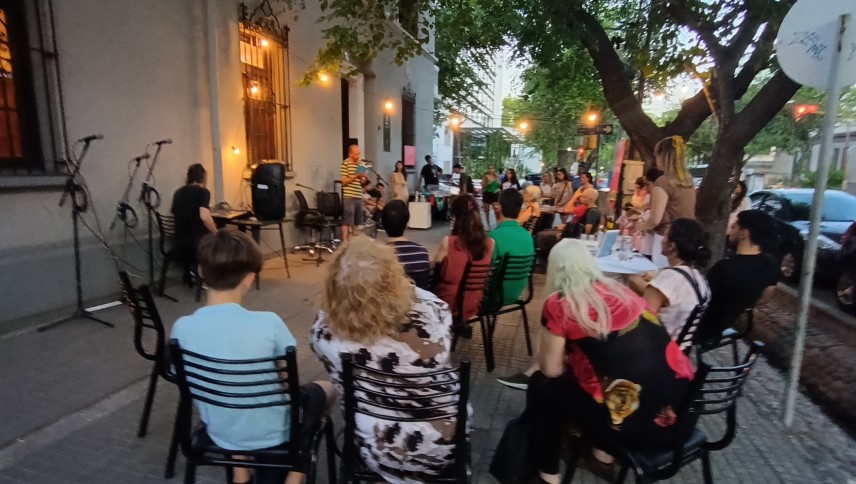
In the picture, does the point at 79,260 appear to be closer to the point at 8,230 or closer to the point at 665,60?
the point at 8,230

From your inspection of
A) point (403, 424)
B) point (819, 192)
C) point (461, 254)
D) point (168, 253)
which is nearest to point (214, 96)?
point (168, 253)

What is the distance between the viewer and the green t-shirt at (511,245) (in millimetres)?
4281

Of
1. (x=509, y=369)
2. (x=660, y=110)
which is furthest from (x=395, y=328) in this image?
(x=660, y=110)

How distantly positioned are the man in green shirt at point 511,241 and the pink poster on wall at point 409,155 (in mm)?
10443

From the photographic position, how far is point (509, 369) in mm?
4262

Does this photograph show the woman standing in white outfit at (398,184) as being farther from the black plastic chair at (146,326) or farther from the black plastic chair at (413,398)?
the black plastic chair at (413,398)

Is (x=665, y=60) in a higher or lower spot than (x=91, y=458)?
higher

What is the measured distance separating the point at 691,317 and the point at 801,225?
7426 mm

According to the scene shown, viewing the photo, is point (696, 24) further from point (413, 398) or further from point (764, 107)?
point (413, 398)

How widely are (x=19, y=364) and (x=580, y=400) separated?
4156mm

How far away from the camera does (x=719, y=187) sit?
18.0 ft

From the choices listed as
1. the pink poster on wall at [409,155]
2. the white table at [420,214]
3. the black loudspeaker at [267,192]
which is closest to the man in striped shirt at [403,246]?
the black loudspeaker at [267,192]

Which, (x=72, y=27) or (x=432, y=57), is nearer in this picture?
(x=72, y=27)

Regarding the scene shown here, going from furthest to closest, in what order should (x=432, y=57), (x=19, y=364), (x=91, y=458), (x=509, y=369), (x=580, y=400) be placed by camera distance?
1. (x=432, y=57)
2. (x=509, y=369)
3. (x=19, y=364)
4. (x=91, y=458)
5. (x=580, y=400)
